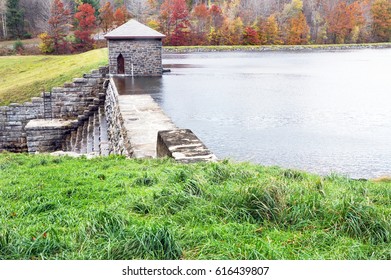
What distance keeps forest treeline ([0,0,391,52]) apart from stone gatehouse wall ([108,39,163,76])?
83.8 ft

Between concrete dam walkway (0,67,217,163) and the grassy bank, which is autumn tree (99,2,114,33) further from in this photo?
concrete dam walkway (0,67,217,163)

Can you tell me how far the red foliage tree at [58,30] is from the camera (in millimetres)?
45656

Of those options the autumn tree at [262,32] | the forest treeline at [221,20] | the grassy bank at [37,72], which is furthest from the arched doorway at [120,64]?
the autumn tree at [262,32]

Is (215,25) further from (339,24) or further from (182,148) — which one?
(182,148)

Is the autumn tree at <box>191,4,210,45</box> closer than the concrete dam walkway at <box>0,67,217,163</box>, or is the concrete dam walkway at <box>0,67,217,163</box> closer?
the concrete dam walkway at <box>0,67,217,163</box>

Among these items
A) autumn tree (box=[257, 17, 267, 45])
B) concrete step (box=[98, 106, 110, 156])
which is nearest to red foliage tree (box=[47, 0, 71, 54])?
autumn tree (box=[257, 17, 267, 45])

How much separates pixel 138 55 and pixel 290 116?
1186 cm

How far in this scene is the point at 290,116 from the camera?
516 inches

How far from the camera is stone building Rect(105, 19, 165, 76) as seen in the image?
22703 millimetres

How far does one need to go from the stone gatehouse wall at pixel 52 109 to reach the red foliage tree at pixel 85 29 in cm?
2721

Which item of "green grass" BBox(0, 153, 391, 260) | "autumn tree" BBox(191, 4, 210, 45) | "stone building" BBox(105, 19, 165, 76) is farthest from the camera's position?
"autumn tree" BBox(191, 4, 210, 45)

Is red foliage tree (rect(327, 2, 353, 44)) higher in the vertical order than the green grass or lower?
higher

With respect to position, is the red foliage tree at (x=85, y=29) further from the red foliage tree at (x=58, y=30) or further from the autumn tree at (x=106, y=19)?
the autumn tree at (x=106, y=19)

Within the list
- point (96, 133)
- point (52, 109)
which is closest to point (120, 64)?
point (52, 109)
